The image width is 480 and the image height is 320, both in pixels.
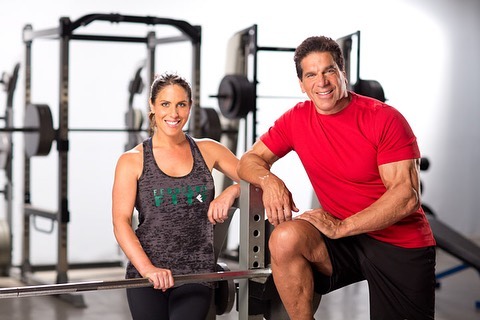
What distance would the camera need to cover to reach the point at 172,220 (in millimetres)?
2271

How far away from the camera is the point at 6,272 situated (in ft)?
16.9

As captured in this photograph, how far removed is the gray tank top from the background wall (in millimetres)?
3300

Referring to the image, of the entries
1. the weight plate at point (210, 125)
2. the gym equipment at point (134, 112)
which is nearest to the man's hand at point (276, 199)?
the weight plate at point (210, 125)

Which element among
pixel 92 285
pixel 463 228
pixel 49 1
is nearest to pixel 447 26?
pixel 463 228

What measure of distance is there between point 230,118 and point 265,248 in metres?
2.90

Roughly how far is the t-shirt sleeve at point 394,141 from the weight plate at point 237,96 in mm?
2792

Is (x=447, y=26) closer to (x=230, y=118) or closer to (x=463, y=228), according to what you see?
(x=463, y=228)

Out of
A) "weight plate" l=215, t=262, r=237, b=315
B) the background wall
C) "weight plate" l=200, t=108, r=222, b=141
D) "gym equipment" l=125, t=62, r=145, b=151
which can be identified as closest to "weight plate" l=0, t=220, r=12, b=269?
the background wall

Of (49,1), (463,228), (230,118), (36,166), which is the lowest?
(463,228)

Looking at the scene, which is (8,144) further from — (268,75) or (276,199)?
(276,199)

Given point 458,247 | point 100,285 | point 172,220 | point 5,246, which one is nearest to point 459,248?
point 458,247

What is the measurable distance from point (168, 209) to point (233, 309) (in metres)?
2.03

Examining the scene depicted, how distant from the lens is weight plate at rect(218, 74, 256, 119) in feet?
16.8

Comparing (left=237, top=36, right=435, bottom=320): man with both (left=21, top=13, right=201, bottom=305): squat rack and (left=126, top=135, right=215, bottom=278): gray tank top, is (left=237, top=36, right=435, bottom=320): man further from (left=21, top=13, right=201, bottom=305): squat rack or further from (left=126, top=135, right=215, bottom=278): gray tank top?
(left=21, top=13, right=201, bottom=305): squat rack
